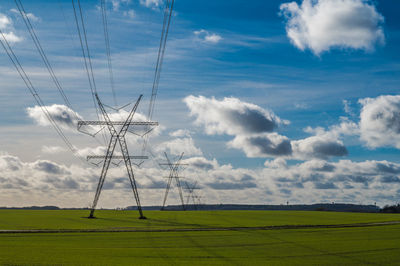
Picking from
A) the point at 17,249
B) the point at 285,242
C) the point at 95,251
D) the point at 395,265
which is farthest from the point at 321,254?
the point at 17,249

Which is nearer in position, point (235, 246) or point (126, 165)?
point (235, 246)

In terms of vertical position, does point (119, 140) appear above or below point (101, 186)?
above

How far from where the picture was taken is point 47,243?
139 feet

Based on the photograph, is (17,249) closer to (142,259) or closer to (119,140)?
(142,259)

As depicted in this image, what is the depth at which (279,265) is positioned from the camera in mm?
29406

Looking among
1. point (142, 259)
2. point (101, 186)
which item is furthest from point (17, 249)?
point (101, 186)

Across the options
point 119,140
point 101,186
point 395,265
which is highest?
point 119,140

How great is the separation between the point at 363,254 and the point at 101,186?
63.1 meters

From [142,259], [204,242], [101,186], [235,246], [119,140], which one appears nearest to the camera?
[142,259]

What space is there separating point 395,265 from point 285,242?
16709 mm

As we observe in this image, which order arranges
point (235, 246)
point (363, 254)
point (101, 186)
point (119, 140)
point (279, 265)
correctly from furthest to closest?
point (101, 186) < point (119, 140) < point (235, 246) < point (363, 254) < point (279, 265)

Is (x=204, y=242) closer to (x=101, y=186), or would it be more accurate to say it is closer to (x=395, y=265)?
(x=395, y=265)

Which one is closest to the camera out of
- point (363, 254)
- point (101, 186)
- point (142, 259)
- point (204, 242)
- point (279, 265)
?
point (279, 265)

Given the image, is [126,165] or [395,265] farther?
[126,165]
